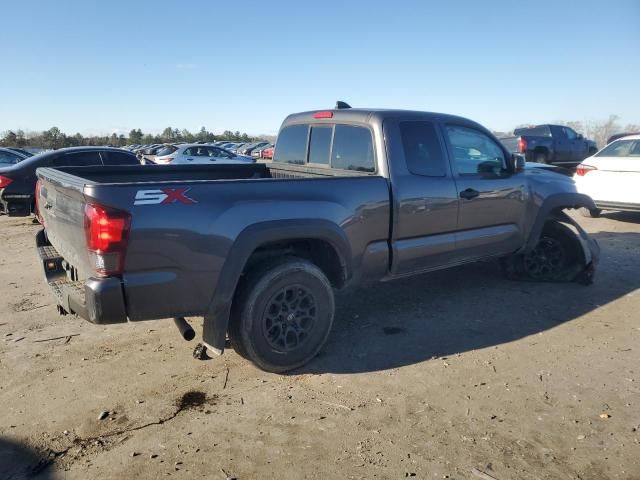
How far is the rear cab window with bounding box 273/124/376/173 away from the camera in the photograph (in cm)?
438

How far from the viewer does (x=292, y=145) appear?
5.26m

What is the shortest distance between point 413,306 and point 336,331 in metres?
1.05

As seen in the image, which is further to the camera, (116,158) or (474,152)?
(116,158)

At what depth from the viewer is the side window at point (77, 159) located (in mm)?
10250

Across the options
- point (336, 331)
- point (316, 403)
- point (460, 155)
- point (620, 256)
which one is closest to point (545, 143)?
point (620, 256)

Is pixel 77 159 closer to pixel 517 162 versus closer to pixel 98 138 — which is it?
pixel 517 162

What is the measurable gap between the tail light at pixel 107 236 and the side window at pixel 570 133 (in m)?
20.2

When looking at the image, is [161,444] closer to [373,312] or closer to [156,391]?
[156,391]

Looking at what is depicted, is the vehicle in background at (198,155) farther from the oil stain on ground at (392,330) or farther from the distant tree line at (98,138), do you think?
the distant tree line at (98,138)

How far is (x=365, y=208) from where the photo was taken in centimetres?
392

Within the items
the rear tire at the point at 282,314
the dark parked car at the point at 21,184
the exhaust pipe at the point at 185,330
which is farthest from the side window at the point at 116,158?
the rear tire at the point at 282,314

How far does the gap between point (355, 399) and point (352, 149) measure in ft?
7.40

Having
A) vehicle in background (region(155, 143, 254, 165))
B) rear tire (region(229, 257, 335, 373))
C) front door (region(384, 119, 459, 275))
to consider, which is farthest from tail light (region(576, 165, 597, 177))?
vehicle in background (region(155, 143, 254, 165))

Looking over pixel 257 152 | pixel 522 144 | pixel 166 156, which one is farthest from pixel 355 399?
pixel 257 152
